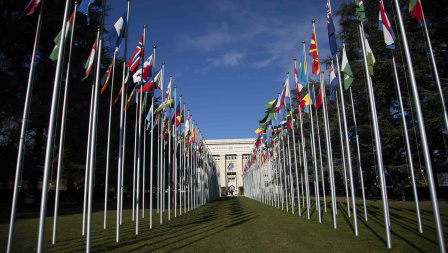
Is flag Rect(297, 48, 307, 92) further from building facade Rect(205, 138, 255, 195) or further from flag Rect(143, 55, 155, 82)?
building facade Rect(205, 138, 255, 195)

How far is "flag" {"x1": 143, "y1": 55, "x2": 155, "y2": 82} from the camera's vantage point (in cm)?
1500

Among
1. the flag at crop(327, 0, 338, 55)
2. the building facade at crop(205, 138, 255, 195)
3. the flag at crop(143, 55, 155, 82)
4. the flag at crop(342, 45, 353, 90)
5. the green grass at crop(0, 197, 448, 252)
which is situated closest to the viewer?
the green grass at crop(0, 197, 448, 252)

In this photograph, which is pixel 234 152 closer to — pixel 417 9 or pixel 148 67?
pixel 148 67

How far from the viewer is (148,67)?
595 inches

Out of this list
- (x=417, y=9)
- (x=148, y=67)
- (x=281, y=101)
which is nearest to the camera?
(x=417, y=9)

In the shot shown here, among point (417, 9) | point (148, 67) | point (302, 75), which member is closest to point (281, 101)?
point (302, 75)

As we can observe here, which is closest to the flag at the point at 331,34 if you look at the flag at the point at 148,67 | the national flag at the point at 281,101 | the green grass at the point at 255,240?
the national flag at the point at 281,101

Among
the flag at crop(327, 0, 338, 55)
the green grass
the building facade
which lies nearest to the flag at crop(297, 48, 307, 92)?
the flag at crop(327, 0, 338, 55)

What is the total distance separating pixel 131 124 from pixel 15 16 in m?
14.7

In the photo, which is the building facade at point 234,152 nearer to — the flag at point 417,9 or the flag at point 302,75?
the flag at point 302,75

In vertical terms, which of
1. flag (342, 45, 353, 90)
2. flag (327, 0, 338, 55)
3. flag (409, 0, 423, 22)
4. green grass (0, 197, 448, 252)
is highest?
flag (327, 0, 338, 55)

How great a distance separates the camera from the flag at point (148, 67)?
15.0 metres

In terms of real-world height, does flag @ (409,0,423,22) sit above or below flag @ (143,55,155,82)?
below

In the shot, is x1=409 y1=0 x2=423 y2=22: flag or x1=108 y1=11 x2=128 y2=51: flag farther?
x1=108 y1=11 x2=128 y2=51: flag
